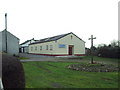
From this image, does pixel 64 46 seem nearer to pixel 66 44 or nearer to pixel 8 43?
pixel 66 44

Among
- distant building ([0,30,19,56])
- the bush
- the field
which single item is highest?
distant building ([0,30,19,56])

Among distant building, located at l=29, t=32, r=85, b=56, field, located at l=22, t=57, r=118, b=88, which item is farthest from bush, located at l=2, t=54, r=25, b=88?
distant building, located at l=29, t=32, r=85, b=56

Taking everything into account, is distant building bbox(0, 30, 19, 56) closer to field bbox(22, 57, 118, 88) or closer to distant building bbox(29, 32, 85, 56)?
distant building bbox(29, 32, 85, 56)

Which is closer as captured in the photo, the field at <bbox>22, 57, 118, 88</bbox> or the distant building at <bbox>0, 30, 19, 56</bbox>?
the field at <bbox>22, 57, 118, 88</bbox>

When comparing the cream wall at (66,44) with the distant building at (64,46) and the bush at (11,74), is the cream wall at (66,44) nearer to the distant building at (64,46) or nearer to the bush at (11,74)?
the distant building at (64,46)

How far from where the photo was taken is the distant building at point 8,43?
83.0ft

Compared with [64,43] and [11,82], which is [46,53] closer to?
[64,43]

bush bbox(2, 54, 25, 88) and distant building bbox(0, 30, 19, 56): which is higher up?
distant building bbox(0, 30, 19, 56)

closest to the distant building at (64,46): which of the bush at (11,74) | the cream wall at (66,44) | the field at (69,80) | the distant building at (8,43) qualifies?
the cream wall at (66,44)

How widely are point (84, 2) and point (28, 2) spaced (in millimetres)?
5560

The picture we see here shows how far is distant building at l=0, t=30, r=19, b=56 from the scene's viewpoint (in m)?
25.3

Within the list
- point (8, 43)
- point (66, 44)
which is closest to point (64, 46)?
point (66, 44)

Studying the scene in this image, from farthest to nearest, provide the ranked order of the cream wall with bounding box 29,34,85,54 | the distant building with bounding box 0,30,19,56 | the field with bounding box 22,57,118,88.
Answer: the cream wall with bounding box 29,34,85,54 → the distant building with bounding box 0,30,19,56 → the field with bounding box 22,57,118,88

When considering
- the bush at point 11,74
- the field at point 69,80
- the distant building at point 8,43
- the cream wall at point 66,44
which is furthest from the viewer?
the cream wall at point 66,44
